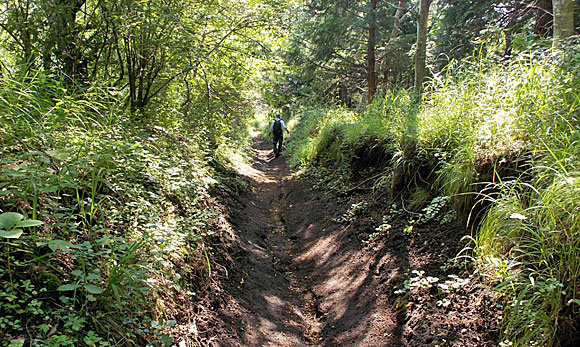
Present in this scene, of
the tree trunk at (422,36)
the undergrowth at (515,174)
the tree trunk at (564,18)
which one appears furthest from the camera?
the tree trunk at (422,36)

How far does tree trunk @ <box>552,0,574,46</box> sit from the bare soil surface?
3223mm

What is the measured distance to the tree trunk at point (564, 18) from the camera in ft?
14.9

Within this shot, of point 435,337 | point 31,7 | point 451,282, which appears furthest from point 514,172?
point 31,7

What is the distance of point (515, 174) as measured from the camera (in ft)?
11.4

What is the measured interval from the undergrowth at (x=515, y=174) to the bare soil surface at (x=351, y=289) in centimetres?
31

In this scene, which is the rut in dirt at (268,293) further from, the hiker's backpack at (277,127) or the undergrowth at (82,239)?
the hiker's backpack at (277,127)

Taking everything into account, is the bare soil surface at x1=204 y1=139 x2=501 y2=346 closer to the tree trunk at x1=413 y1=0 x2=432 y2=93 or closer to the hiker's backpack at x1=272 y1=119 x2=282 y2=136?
the tree trunk at x1=413 y1=0 x2=432 y2=93

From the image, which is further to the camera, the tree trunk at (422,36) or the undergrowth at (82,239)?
the tree trunk at (422,36)

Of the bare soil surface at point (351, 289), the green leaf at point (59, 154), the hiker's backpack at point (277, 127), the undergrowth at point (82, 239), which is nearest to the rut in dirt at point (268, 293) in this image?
the bare soil surface at point (351, 289)

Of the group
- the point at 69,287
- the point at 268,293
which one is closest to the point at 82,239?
the point at 69,287

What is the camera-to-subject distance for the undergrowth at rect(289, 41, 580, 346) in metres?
2.42

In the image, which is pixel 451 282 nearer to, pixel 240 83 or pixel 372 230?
pixel 372 230

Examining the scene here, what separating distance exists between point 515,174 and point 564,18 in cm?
278

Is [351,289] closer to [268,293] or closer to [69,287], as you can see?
[268,293]
